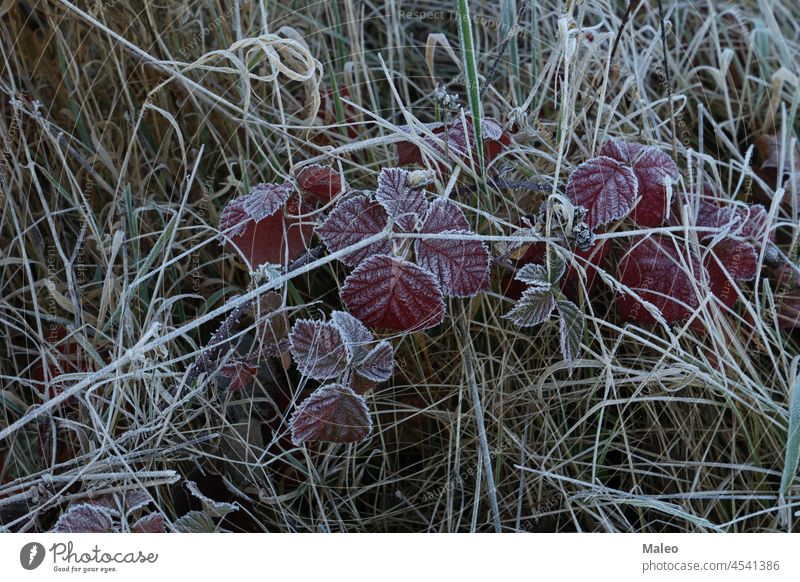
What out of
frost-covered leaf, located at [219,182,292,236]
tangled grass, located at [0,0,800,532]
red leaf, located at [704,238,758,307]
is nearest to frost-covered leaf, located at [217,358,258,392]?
tangled grass, located at [0,0,800,532]

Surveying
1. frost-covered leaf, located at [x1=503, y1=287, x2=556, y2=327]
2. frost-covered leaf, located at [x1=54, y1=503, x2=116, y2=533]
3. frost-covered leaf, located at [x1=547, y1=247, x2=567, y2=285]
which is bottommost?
frost-covered leaf, located at [x1=54, y1=503, x2=116, y2=533]

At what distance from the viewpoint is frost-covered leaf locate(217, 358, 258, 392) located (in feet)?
2.46

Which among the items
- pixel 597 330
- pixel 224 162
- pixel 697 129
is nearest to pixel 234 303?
pixel 224 162

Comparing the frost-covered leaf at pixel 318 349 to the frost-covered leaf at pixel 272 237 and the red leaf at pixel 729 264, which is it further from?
the red leaf at pixel 729 264

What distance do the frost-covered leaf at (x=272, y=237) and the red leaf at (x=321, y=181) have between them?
21 millimetres

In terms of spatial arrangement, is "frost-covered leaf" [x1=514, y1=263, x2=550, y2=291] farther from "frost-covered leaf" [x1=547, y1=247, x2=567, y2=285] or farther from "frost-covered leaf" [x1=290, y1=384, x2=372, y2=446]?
"frost-covered leaf" [x1=290, y1=384, x2=372, y2=446]

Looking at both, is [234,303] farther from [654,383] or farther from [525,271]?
[654,383]

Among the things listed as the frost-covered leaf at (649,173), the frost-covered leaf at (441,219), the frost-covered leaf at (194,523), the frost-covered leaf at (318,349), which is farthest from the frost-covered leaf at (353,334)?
the frost-covered leaf at (649,173)

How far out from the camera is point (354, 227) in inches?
28.9

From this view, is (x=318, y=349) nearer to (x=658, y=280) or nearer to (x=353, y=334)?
(x=353, y=334)

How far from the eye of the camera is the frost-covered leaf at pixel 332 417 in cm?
69

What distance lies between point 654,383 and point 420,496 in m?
0.28

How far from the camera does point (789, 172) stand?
37.6 inches

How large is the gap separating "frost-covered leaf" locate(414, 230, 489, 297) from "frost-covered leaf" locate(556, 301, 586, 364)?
79mm
